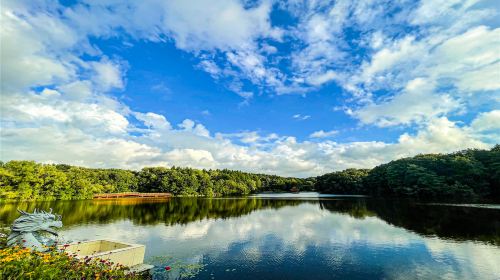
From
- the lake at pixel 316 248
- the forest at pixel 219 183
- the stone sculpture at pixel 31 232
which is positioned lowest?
the lake at pixel 316 248

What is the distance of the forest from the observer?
5725 cm

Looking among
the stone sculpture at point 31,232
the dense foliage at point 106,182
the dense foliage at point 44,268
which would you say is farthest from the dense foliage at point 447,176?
the stone sculpture at point 31,232

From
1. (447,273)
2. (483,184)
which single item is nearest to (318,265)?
(447,273)

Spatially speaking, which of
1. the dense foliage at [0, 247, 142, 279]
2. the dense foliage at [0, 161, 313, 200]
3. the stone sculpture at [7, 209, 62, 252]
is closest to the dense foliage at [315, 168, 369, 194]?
the dense foliage at [0, 161, 313, 200]

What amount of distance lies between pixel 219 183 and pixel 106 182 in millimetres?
43194

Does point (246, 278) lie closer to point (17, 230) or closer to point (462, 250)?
point (17, 230)

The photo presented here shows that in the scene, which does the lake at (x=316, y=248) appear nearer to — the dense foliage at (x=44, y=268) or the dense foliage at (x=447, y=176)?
the dense foliage at (x=44, y=268)

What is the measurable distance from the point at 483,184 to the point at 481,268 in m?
57.2

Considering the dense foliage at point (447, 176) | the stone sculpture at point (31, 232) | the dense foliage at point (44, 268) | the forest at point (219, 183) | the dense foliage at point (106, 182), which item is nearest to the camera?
the dense foliage at point (44, 268)

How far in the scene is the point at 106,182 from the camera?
88188 mm

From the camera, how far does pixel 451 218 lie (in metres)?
35.7

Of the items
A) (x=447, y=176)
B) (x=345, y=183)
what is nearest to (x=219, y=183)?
(x=345, y=183)

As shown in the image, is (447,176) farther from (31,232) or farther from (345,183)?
(31,232)

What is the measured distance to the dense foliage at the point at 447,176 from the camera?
60125 mm
